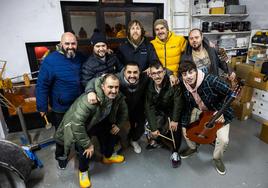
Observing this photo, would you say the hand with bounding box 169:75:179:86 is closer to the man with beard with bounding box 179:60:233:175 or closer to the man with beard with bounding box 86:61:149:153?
the man with beard with bounding box 179:60:233:175

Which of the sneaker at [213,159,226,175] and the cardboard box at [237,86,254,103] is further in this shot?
the cardboard box at [237,86,254,103]

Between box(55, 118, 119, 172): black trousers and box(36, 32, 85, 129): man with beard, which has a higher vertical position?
box(36, 32, 85, 129): man with beard

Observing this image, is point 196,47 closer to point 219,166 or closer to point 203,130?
point 203,130

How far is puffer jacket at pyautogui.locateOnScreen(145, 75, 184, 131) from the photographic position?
2055mm

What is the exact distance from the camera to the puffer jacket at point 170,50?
2230 mm

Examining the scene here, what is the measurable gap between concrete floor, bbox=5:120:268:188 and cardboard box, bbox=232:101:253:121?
23.5 inches

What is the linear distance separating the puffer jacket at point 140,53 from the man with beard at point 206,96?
474 mm

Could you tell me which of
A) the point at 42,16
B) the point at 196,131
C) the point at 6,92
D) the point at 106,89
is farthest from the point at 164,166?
the point at 42,16

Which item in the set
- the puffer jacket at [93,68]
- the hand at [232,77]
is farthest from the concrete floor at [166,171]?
the puffer jacket at [93,68]

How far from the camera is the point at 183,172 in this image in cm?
206

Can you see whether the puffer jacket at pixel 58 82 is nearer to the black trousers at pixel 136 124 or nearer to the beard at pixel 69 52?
the beard at pixel 69 52

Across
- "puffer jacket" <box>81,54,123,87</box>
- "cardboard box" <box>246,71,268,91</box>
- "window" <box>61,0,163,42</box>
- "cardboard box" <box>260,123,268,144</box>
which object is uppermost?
"window" <box>61,0,163,42</box>

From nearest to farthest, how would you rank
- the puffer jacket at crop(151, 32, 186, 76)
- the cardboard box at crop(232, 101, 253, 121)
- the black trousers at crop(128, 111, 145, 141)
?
the puffer jacket at crop(151, 32, 186, 76) < the black trousers at crop(128, 111, 145, 141) < the cardboard box at crop(232, 101, 253, 121)

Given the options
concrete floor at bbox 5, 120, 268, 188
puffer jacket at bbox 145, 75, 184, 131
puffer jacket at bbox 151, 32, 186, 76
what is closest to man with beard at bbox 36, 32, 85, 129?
concrete floor at bbox 5, 120, 268, 188
